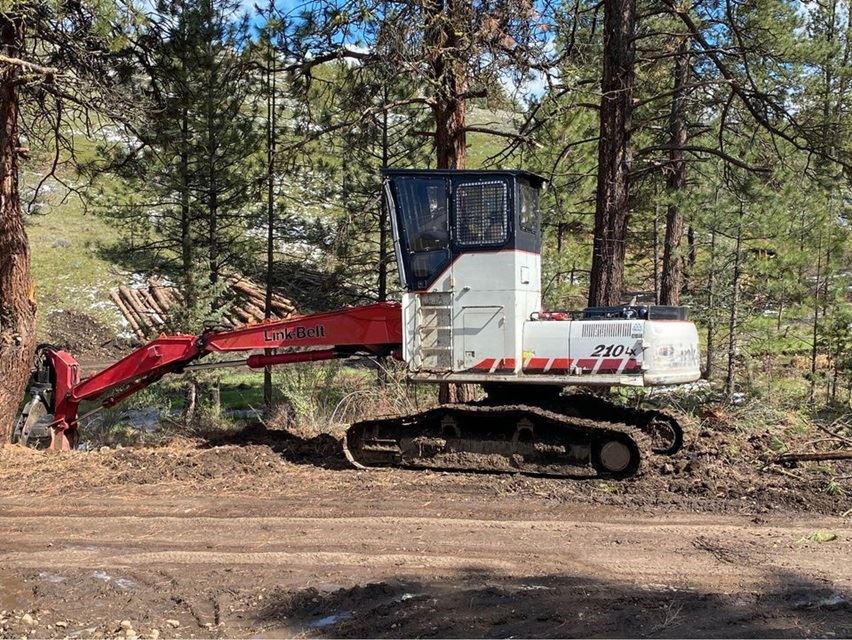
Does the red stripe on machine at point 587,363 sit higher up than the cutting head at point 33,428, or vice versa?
the red stripe on machine at point 587,363

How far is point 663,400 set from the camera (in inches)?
487

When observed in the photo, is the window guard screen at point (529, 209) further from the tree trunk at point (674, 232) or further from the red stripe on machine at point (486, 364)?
the tree trunk at point (674, 232)

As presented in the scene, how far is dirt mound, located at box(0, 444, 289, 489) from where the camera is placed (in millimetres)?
8898

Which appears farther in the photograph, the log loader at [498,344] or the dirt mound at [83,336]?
the dirt mound at [83,336]

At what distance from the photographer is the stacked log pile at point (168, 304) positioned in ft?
57.0

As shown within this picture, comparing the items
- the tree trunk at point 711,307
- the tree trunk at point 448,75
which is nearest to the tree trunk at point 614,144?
the tree trunk at point 448,75

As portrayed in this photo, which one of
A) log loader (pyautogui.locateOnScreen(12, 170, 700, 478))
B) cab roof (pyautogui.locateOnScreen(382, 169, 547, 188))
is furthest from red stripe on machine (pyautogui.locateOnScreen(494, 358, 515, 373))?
cab roof (pyautogui.locateOnScreen(382, 169, 547, 188))

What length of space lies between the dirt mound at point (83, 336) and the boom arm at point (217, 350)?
1525 cm

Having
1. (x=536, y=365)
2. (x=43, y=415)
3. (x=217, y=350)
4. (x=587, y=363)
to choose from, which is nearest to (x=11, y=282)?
(x=43, y=415)

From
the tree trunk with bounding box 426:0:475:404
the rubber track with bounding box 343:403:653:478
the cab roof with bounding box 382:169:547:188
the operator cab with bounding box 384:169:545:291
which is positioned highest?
the tree trunk with bounding box 426:0:475:404

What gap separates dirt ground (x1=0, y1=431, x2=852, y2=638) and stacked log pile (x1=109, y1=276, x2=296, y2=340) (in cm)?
716

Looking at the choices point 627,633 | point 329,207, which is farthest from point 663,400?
point 329,207

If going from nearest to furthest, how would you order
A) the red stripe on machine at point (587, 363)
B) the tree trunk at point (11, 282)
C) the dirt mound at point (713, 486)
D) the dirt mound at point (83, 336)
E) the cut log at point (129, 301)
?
the dirt mound at point (713, 486), the red stripe on machine at point (587, 363), the tree trunk at point (11, 282), the dirt mound at point (83, 336), the cut log at point (129, 301)

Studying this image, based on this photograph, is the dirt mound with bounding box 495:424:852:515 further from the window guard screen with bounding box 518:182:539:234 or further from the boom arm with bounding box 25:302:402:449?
the window guard screen with bounding box 518:182:539:234
